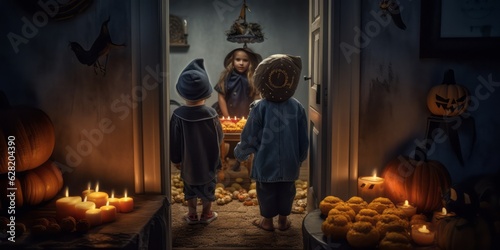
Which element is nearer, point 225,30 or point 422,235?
point 422,235

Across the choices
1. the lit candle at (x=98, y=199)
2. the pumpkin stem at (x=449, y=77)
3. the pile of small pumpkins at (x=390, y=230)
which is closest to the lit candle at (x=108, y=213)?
the lit candle at (x=98, y=199)

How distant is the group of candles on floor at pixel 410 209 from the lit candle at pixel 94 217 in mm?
1742

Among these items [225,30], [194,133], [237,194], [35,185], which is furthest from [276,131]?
[225,30]

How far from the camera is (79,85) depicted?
3467 mm

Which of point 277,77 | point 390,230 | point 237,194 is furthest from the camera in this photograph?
point 237,194

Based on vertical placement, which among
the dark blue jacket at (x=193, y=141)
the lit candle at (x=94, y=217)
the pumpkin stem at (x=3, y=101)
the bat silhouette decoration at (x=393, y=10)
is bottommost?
the lit candle at (x=94, y=217)

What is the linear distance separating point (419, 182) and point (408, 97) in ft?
2.00

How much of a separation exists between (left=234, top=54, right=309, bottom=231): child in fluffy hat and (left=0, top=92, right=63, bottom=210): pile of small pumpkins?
1.62m

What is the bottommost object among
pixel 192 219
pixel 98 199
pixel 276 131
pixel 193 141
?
pixel 192 219

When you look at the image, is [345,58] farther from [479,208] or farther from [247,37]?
[247,37]

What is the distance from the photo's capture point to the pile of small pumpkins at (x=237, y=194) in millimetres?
5341

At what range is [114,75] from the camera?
345 cm

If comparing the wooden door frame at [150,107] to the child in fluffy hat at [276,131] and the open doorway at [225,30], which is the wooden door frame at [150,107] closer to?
the child in fluffy hat at [276,131]

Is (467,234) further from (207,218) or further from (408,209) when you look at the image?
(207,218)
